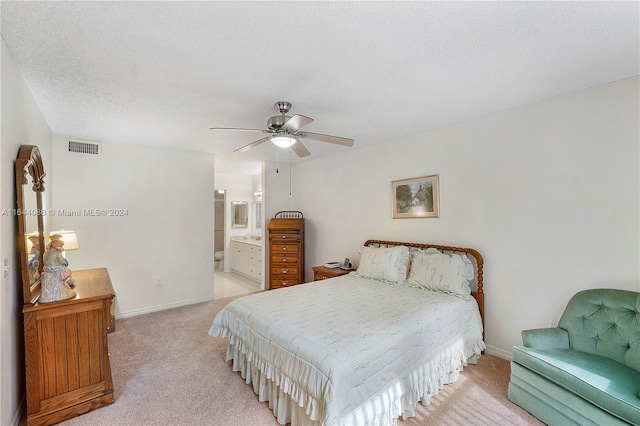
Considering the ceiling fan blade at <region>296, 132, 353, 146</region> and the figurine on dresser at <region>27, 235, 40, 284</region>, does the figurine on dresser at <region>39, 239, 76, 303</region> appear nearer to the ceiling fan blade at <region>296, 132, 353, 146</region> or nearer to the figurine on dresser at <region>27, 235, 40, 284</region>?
the figurine on dresser at <region>27, 235, 40, 284</region>

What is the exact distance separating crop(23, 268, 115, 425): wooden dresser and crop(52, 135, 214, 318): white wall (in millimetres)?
1908

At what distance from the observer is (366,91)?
240cm

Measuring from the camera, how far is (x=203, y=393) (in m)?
2.28

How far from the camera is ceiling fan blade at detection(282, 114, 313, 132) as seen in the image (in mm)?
2143

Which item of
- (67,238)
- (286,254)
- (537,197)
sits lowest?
(286,254)

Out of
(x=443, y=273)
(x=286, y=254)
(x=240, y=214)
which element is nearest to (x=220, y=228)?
(x=240, y=214)

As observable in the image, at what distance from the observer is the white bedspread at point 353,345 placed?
1.64m

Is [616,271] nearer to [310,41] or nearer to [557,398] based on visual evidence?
[557,398]

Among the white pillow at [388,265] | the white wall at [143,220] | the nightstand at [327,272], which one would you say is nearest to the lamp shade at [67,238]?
the white wall at [143,220]

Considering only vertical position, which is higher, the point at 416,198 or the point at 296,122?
the point at 296,122

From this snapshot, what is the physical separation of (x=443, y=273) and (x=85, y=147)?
470 centimetres

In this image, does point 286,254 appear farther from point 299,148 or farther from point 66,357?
point 66,357

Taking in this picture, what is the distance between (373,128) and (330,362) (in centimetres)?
265

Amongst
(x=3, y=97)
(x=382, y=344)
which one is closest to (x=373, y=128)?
(x=382, y=344)
